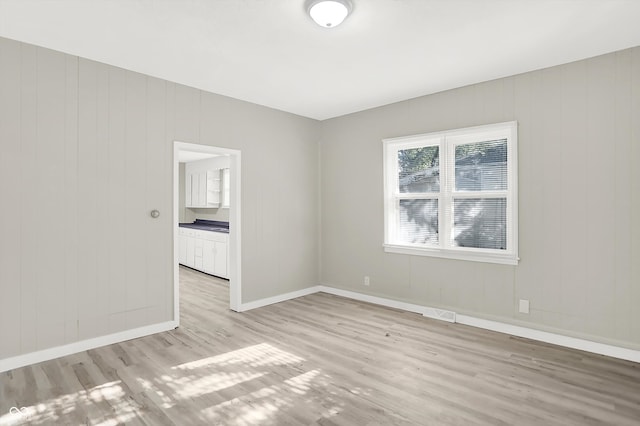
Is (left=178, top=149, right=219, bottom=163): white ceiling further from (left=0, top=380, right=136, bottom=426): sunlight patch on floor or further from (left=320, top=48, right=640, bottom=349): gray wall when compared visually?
(left=0, top=380, right=136, bottom=426): sunlight patch on floor

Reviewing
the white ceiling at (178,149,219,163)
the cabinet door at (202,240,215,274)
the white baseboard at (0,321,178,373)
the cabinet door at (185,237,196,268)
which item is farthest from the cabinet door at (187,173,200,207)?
the white baseboard at (0,321,178,373)

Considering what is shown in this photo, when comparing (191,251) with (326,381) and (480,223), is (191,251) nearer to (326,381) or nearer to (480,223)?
(326,381)

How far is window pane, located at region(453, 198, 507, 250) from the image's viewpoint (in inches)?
151

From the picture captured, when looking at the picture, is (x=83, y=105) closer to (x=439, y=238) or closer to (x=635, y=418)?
(x=439, y=238)

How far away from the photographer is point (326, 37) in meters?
2.89

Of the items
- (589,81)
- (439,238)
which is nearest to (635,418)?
(439,238)

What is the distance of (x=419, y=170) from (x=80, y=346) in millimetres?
4100

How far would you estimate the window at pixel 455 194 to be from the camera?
381 centimetres

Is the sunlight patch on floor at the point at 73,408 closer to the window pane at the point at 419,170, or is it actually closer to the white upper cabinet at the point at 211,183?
the window pane at the point at 419,170

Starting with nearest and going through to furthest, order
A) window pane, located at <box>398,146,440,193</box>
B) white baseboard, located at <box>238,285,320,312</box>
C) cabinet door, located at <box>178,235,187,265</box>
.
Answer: window pane, located at <box>398,146,440,193</box>
white baseboard, located at <box>238,285,320,312</box>
cabinet door, located at <box>178,235,187,265</box>

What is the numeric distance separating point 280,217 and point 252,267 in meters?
0.83

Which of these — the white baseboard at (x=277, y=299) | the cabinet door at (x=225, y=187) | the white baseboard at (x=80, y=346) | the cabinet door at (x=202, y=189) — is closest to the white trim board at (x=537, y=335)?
the white baseboard at (x=277, y=299)

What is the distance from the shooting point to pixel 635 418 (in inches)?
88.4

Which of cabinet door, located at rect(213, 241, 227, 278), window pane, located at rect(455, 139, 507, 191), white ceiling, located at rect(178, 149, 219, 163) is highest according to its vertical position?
white ceiling, located at rect(178, 149, 219, 163)
